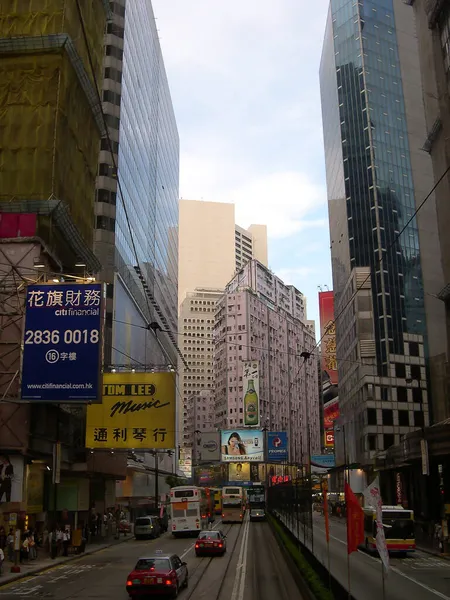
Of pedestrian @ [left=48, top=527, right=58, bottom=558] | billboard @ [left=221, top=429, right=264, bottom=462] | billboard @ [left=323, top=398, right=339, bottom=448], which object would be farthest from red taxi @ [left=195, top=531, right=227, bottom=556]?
billboard @ [left=323, top=398, right=339, bottom=448]

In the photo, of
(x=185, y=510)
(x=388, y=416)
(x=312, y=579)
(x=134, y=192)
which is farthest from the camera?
(x=388, y=416)

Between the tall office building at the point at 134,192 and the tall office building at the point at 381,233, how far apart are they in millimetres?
Result: 28765

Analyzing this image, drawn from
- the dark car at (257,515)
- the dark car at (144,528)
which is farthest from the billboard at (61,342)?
the dark car at (257,515)

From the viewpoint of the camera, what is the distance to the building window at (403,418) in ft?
276

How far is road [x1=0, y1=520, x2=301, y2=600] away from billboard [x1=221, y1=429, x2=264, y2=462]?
61.2 metres

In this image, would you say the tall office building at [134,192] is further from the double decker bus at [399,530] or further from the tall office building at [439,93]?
the tall office building at [439,93]

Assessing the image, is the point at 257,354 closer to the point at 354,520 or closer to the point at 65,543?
the point at 65,543

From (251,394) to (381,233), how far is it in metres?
49.8

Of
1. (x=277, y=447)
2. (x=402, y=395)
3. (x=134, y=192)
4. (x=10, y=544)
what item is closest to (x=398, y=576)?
(x=10, y=544)

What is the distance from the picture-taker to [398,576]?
25391mm

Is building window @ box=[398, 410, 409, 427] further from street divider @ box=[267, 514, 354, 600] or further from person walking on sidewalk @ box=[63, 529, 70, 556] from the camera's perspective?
street divider @ box=[267, 514, 354, 600]

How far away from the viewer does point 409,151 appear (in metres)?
97.6

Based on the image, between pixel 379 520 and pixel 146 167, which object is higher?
pixel 146 167

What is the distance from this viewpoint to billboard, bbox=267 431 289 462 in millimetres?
92281
